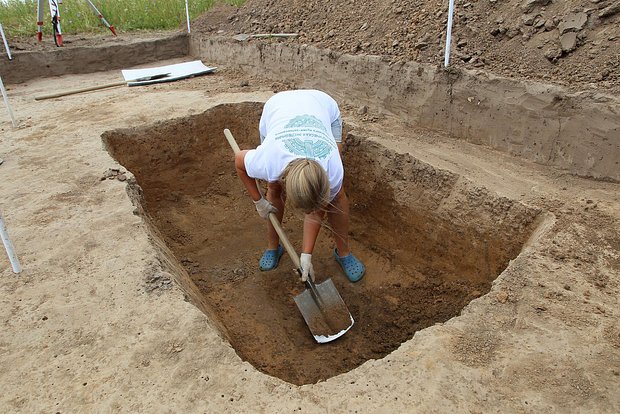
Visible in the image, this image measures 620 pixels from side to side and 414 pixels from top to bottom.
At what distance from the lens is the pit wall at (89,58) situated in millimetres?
7035

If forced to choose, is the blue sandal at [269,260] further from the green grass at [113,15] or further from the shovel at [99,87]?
the green grass at [113,15]

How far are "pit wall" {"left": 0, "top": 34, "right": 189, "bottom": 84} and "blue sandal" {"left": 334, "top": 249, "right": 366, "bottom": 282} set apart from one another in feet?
19.7

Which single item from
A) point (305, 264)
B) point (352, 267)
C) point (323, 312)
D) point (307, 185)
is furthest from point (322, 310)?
point (307, 185)

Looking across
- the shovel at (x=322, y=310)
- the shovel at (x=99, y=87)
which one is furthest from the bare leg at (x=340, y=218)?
the shovel at (x=99, y=87)

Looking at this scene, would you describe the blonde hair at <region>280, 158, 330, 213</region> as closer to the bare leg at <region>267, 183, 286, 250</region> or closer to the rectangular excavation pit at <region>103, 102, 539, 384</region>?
the bare leg at <region>267, 183, 286, 250</region>

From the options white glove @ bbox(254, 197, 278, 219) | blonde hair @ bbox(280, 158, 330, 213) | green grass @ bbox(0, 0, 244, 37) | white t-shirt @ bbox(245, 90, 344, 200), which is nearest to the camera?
blonde hair @ bbox(280, 158, 330, 213)

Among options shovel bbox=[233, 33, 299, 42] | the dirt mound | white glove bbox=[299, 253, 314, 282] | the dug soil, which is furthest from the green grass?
white glove bbox=[299, 253, 314, 282]

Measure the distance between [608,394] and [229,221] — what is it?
3.49 metres

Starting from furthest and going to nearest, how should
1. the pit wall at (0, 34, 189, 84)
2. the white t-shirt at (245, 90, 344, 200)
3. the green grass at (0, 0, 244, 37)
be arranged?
the green grass at (0, 0, 244, 37) < the pit wall at (0, 34, 189, 84) < the white t-shirt at (245, 90, 344, 200)

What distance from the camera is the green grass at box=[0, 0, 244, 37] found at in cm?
835

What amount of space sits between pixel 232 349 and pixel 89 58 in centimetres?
709

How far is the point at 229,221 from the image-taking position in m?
Answer: 4.57

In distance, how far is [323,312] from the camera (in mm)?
3064

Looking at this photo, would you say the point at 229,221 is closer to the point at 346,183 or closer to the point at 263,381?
the point at 346,183
